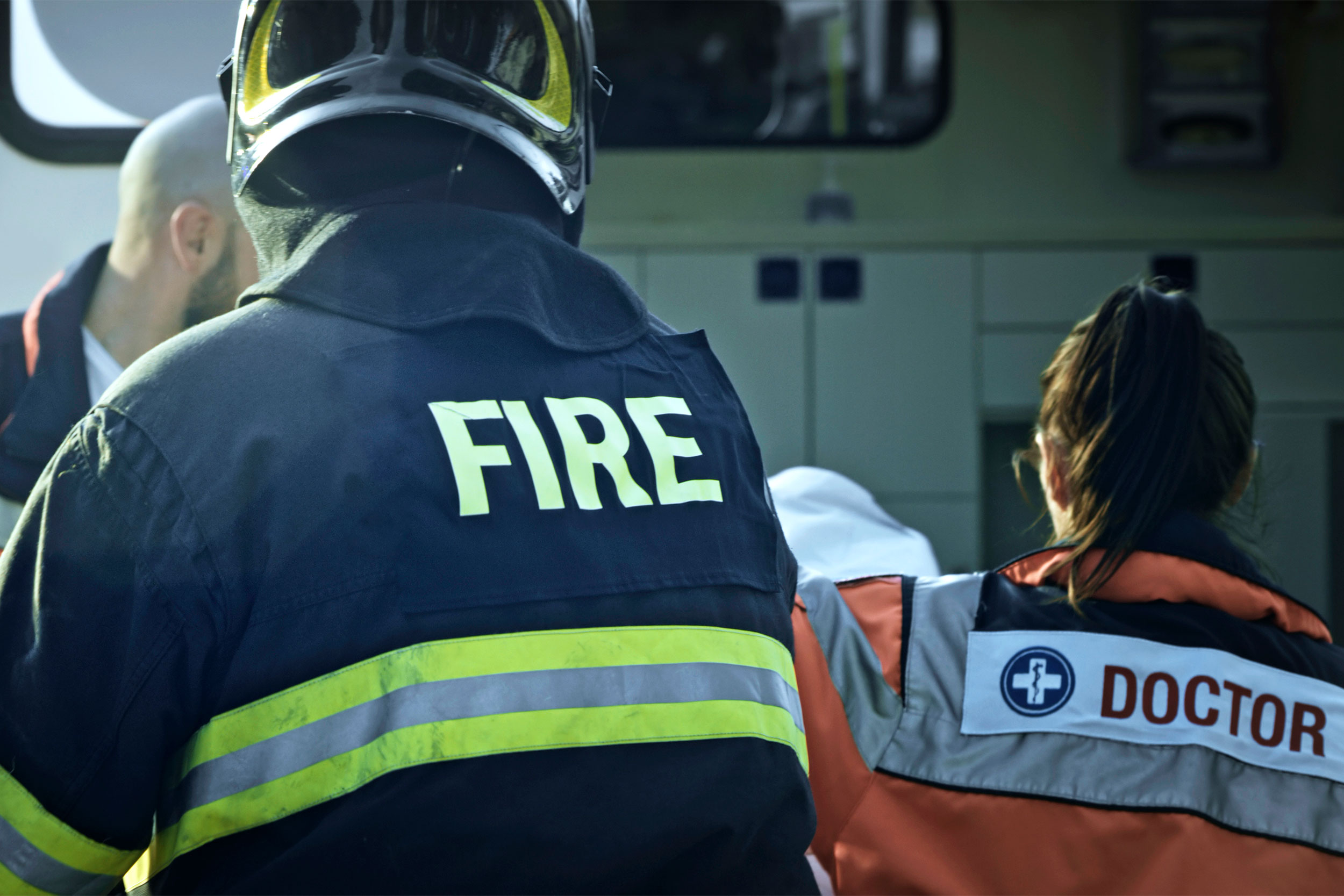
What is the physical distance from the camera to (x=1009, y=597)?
1386 mm

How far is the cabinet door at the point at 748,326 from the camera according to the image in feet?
11.7

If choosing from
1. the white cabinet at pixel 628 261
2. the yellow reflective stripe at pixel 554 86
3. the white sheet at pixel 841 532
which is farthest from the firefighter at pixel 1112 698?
the white cabinet at pixel 628 261

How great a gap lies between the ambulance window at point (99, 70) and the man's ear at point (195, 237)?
993 mm

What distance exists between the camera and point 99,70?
3373mm

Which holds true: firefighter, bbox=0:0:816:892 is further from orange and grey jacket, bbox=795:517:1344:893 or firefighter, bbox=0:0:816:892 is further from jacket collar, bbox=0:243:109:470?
jacket collar, bbox=0:243:109:470

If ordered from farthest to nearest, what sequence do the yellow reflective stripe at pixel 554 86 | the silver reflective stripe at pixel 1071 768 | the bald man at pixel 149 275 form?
the bald man at pixel 149 275 < the silver reflective stripe at pixel 1071 768 < the yellow reflective stripe at pixel 554 86

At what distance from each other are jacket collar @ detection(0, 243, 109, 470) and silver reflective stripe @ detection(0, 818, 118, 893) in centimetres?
121

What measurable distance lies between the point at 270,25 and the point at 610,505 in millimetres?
547

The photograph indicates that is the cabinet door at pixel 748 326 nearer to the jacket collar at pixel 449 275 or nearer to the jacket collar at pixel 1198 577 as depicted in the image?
the jacket collar at pixel 1198 577

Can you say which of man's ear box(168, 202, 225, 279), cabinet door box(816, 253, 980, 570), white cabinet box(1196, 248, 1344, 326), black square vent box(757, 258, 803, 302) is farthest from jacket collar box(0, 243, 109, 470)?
white cabinet box(1196, 248, 1344, 326)

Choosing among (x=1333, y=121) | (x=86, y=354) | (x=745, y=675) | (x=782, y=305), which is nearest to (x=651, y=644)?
(x=745, y=675)

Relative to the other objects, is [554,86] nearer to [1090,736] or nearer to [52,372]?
[1090,736]

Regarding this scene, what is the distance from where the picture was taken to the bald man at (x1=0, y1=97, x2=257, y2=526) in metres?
2.06

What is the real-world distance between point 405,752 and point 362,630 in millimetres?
78
